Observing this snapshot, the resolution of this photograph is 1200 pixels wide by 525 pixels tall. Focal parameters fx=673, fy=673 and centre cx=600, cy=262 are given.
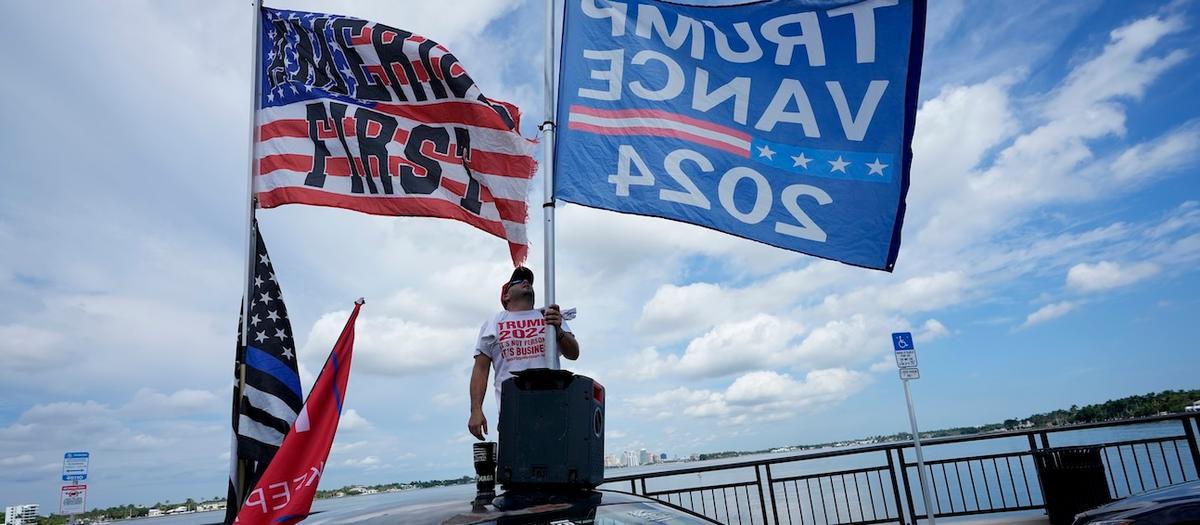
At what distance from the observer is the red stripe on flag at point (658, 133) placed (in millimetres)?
4535

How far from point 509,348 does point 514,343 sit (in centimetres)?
4

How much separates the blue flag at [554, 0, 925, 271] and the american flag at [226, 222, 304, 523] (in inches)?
87.4

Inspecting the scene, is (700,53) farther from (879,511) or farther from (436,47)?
(879,511)

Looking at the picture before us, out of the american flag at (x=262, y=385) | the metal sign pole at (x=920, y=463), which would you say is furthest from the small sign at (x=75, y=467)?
the metal sign pole at (x=920, y=463)

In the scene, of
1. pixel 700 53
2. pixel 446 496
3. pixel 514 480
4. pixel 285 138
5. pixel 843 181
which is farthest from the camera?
pixel 285 138

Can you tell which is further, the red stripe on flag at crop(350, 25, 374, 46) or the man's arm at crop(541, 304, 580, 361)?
the red stripe on flag at crop(350, 25, 374, 46)

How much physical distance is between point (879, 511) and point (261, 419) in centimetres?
1497

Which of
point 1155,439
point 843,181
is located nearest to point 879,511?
point 1155,439

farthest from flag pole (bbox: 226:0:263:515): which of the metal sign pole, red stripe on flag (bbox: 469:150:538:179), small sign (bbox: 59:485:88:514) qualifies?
the metal sign pole

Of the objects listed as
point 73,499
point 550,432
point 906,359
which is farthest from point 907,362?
point 73,499

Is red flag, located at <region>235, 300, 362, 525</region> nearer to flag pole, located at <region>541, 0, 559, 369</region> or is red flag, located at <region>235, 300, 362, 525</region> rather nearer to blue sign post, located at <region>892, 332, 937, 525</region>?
flag pole, located at <region>541, 0, 559, 369</region>

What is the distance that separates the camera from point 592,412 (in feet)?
9.91

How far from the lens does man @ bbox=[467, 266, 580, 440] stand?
12.7ft

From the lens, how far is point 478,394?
3.98 meters
